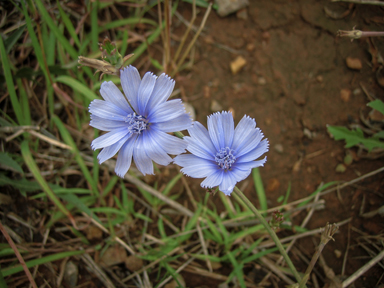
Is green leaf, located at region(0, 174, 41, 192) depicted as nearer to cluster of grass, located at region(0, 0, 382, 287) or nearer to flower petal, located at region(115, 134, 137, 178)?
cluster of grass, located at region(0, 0, 382, 287)

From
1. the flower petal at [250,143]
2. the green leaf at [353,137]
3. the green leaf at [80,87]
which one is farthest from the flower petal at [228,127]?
the green leaf at [80,87]

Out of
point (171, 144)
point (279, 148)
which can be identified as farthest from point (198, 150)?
point (279, 148)

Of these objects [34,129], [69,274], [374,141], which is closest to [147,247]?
[69,274]

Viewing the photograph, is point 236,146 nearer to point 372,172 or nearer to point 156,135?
point 156,135

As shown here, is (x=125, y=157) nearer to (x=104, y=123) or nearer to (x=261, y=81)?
(x=104, y=123)

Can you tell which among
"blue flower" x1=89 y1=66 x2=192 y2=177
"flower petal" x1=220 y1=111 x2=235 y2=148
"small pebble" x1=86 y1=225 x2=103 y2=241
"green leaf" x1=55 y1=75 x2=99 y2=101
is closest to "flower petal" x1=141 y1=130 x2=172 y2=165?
"blue flower" x1=89 y1=66 x2=192 y2=177

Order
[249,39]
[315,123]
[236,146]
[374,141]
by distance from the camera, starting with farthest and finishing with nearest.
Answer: [249,39] < [315,123] < [374,141] < [236,146]

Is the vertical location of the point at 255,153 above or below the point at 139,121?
below
